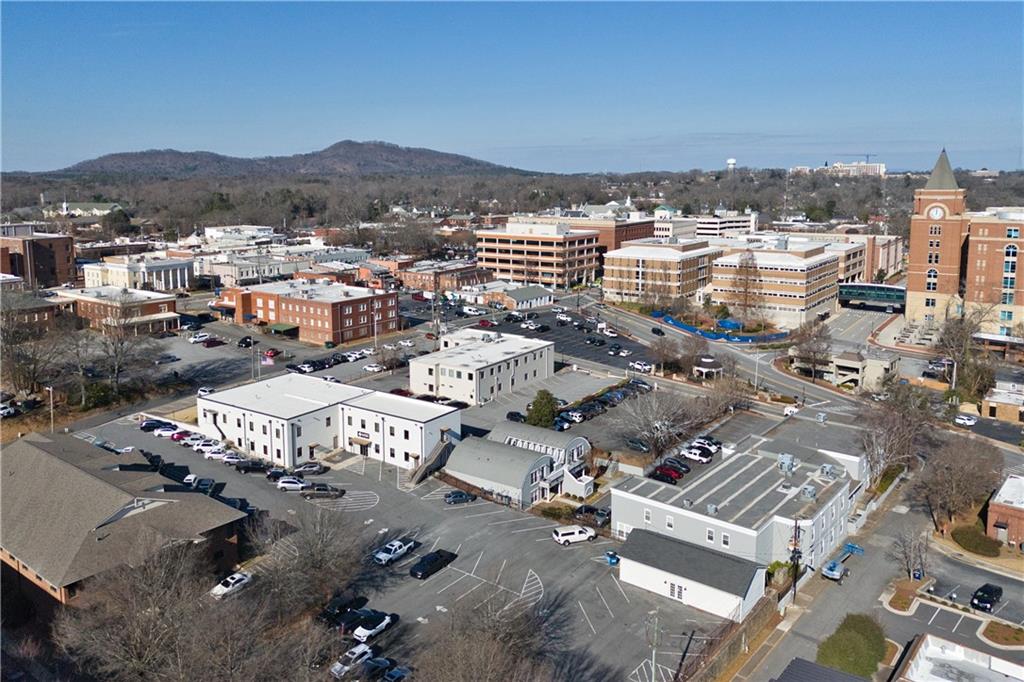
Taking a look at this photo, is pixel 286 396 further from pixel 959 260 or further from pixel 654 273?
pixel 959 260

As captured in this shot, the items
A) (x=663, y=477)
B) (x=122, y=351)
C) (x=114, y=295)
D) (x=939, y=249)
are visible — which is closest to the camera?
(x=663, y=477)

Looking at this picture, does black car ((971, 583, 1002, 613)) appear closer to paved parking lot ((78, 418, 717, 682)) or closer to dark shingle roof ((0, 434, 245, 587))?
paved parking lot ((78, 418, 717, 682))

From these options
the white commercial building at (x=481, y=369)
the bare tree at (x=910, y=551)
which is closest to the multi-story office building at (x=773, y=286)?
the white commercial building at (x=481, y=369)

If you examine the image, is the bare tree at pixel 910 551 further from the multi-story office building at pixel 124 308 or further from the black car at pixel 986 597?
the multi-story office building at pixel 124 308

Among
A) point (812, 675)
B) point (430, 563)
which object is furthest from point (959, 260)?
point (430, 563)

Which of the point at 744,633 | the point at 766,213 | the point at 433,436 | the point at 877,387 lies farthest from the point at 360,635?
the point at 766,213

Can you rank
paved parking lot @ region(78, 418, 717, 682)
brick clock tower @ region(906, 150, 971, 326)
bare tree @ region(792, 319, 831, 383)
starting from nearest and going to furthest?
paved parking lot @ region(78, 418, 717, 682), bare tree @ region(792, 319, 831, 383), brick clock tower @ region(906, 150, 971, 326)


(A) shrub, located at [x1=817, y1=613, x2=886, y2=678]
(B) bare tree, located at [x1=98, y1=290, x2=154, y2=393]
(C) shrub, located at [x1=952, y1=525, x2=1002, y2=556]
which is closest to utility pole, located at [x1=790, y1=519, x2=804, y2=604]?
(A) shrub, located at [x1=817, y1=613, x2=886, y2=678]

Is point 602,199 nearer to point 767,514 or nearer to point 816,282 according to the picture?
point 816,282
